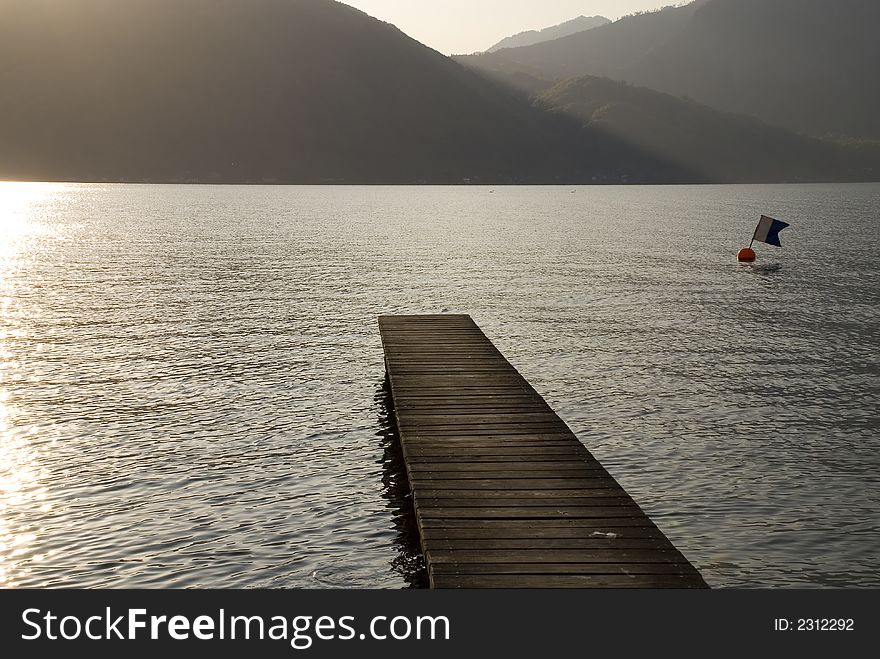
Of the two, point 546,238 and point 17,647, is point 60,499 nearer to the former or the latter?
point 17,647

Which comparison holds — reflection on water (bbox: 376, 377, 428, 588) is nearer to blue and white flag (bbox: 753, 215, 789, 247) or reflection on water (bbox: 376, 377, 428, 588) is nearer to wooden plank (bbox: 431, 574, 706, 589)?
wooden plank (bbox: 431, 574, 706, 589)

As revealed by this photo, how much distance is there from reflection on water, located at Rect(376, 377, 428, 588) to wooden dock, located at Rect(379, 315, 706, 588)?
1.24 metres

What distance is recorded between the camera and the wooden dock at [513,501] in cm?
1286

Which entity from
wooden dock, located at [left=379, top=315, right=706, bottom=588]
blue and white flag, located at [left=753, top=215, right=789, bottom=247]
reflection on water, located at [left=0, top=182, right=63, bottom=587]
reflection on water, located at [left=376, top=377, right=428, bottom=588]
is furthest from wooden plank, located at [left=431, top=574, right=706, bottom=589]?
blue and white flag, located at [left=753, top=215, right=789, bottom=247]

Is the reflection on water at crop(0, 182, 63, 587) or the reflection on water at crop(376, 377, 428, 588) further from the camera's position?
the reflection on water at crop(0, 182, 63, 587)

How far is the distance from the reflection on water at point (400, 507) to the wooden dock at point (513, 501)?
124 cm

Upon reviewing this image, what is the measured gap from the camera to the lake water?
16.9 metres

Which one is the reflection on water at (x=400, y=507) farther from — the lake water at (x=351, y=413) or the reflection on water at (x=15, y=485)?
the reflection on water at (x=15, y=485)

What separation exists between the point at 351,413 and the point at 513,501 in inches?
447

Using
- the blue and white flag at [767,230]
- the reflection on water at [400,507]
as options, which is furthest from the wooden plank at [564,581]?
the blue and white flag at [767,230]

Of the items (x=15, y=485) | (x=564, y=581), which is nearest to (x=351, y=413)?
(x=15, y=485)

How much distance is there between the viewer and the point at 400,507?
1900 cm

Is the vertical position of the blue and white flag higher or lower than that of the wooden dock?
higher

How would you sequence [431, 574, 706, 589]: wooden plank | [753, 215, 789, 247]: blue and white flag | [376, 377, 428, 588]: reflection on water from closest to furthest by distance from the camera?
[431, 574, 706, 589]: wooden plank
[376, 377, 428, 588]: reflection on water
[753, 215, 789, 247]: blue and white flag
